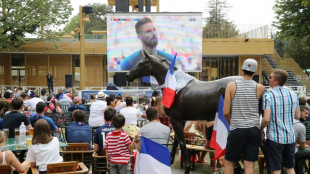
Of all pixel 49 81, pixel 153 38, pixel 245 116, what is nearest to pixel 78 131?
pixel 245 116

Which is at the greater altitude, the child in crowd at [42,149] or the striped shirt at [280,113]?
the striped shirt at [280,113]

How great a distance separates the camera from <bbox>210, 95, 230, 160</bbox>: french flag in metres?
5.65

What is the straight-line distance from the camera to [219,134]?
5.71 metres

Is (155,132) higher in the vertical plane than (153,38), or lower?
lower

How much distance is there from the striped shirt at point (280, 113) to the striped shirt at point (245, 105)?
17 cm

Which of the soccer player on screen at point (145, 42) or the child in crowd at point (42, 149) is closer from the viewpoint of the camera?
the child in crowd at point (42, 149)

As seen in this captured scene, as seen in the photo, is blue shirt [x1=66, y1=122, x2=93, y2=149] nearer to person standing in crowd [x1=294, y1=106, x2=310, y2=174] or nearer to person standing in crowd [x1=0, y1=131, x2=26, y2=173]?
person standing in crowd [x1=0, y1=131, x2=26, y2=173]

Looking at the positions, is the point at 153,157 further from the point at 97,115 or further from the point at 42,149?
the point at 97,115

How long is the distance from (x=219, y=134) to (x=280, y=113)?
127cm

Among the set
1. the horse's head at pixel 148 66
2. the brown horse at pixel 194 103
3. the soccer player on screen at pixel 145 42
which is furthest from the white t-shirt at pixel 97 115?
the soccer player on screen at pixel 145 42

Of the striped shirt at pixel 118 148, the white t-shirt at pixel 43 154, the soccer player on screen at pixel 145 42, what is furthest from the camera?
the soccer player on screen at pixel 145 42

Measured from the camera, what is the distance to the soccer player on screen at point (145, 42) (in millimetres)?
21469

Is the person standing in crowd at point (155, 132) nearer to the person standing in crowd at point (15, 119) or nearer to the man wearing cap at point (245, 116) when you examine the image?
the man wearing cap at point (245, 116)

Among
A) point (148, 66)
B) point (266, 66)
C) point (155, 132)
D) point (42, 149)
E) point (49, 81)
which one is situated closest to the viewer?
point (42, 149)
